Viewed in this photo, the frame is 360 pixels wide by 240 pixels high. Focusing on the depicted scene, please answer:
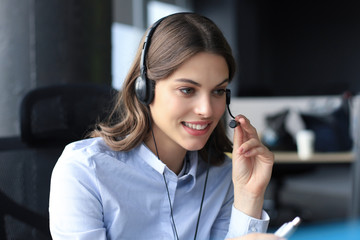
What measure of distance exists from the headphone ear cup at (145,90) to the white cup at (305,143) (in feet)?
7.10

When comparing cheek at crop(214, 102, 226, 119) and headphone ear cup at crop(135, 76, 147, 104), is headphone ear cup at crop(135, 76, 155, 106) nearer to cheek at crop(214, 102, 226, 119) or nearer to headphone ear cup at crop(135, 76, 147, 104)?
headphone ear cup at crop(135, 76, 147, 104)

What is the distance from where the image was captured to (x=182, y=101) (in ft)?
3.33

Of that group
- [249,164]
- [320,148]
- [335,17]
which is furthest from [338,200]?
[249,164]

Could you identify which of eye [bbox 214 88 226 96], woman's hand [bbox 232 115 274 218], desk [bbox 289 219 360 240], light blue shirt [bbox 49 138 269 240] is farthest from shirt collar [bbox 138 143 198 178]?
desk [bbox 289 219 360 240]

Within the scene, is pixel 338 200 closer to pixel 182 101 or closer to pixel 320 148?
pixel 320 148

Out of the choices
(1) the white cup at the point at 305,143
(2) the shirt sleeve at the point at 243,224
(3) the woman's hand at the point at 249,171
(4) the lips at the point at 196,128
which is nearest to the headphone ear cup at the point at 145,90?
(4) the lips at the point at 196,128

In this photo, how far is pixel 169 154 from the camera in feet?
3.85

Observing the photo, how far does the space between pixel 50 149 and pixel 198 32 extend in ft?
1.72

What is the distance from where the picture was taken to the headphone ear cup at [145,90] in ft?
3.44

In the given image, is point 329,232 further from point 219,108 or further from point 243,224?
point 219,108

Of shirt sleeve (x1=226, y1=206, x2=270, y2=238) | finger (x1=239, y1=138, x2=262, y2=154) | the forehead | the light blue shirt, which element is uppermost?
the forehead

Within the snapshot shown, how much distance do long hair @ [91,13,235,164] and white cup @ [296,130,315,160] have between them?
195 cm

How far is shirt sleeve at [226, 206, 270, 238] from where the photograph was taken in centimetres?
108

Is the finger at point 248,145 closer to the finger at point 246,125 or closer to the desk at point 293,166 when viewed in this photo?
the finger at point 246,125
